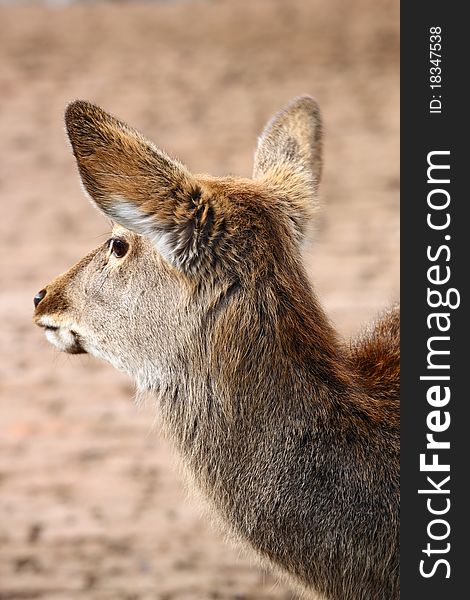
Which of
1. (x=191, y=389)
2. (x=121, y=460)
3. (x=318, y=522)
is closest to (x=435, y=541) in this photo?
(x=318, y=522)

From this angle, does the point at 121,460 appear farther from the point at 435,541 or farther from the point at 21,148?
the point at 21,148

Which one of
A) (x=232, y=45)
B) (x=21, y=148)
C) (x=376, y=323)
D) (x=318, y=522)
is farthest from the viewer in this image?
(x=232, y=45)

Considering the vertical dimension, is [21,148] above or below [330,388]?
above

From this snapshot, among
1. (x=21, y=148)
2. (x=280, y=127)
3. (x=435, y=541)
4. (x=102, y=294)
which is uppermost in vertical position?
(x=21, y=148)

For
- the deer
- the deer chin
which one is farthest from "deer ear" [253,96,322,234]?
the deer chin

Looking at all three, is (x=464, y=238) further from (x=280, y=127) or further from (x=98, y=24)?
(x=98, y=24)

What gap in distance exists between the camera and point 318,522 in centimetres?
371

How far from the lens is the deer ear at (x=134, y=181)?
→ 3641mm

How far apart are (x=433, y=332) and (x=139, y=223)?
1.05m

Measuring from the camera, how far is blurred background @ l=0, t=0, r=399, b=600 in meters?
6.00

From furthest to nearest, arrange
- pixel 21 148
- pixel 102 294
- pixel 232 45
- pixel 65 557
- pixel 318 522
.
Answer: pixel 232 45
pixel 21 148
pixel 65 557
pixel 102 294
pixel 318 522

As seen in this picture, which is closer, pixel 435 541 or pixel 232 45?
pixel 435 541

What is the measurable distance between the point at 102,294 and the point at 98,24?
17.2 metres

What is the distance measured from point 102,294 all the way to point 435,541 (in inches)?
55.8
